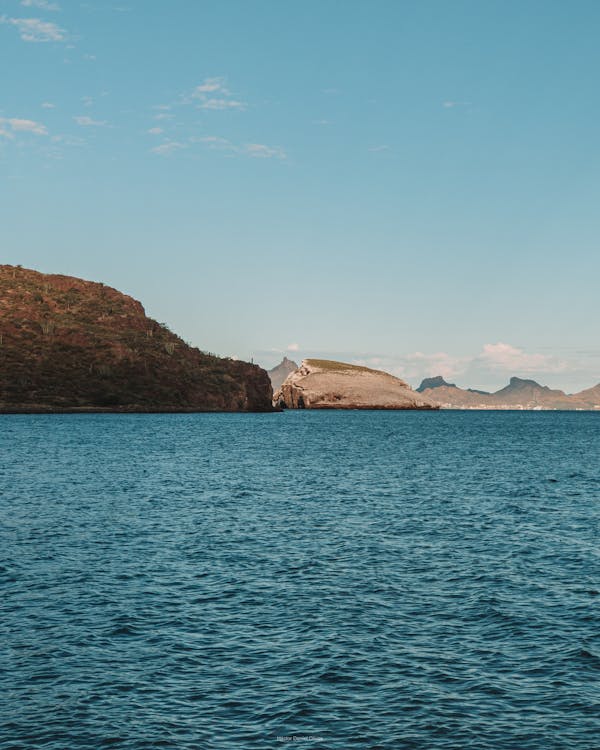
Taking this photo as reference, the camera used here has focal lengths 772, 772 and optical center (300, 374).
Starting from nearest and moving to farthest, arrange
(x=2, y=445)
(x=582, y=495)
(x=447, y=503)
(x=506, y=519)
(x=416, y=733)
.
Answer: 1. (x=416, y=733)
2. (x=506, y=519)
3. (x=447, y=503)
4. (x=582, y=495)
5. (x=2, y=445)

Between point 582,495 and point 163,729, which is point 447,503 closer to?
point 582,495

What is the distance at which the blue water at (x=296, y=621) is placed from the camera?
14.6 meters

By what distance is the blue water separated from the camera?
1463cm

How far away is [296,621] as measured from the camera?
21.3 meters

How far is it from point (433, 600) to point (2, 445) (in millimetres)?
74294

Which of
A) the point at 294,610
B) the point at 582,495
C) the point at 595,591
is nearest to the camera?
the point at 294,610

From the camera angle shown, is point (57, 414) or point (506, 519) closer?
point (506, 519)

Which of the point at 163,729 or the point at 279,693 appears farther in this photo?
the point at 279,693

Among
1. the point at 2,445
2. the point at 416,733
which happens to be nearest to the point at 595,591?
the point at 416,733

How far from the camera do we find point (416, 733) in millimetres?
14180

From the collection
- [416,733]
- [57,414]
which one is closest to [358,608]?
[416,733]

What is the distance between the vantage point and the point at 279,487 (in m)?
55.3

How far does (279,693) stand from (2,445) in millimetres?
78977

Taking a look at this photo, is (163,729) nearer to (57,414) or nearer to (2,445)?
(2,445)
